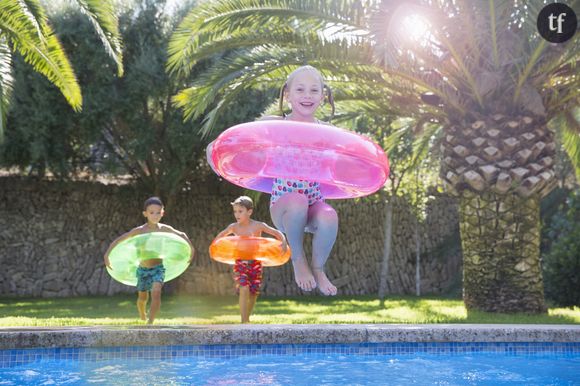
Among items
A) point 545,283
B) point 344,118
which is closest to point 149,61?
point 344,118

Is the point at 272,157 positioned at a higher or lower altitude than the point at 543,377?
higher

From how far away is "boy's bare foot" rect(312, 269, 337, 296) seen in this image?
4676 millimetres

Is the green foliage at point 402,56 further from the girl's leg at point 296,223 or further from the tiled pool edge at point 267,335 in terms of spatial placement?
the girl's leg at point 296,223

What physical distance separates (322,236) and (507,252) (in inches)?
250

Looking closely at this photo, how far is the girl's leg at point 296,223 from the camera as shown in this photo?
4602mm

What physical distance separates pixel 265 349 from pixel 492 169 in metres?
4.96

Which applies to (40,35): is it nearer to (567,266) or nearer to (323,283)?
(323,283)

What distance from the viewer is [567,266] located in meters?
12.6

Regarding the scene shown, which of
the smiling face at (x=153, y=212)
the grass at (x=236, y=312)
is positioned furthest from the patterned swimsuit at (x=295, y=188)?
the grass at (x=236, y=312)

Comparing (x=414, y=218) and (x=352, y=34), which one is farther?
(x=414, y=218)

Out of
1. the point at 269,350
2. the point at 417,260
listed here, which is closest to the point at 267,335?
the point at 269,350

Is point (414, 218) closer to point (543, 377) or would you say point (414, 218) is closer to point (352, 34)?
point (352, 34)

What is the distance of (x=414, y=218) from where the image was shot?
18516 mm

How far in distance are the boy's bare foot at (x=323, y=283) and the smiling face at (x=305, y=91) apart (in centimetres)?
114
